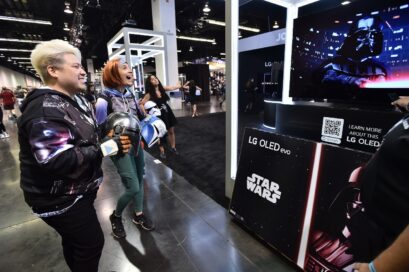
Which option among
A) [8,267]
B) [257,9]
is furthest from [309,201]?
[257,9]

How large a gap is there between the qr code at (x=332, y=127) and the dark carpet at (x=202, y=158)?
129cm

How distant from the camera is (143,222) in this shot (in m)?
2.15

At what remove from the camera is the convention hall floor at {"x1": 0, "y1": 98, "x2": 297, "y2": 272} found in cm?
171

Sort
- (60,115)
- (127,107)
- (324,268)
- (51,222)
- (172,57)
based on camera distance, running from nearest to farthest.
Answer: (60,115) → (51,222) → (324,268) → (127,107) → (172,57)

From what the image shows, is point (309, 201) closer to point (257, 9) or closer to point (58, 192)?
point (58, 192)

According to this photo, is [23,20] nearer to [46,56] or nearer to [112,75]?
[112,75]

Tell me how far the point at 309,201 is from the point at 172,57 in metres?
9.34

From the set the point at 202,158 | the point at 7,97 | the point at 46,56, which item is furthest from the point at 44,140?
the point at 7,97

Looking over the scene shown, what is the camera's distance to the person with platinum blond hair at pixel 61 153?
3.11 feet

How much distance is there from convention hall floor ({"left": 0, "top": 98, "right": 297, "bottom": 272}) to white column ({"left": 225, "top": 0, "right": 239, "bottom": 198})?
58cm

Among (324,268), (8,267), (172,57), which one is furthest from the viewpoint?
(172,57)

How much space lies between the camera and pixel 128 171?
1.83 metres

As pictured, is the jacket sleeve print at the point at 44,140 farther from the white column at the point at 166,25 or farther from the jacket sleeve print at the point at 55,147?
the white column at the point at 166,25

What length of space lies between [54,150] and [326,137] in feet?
6.13
